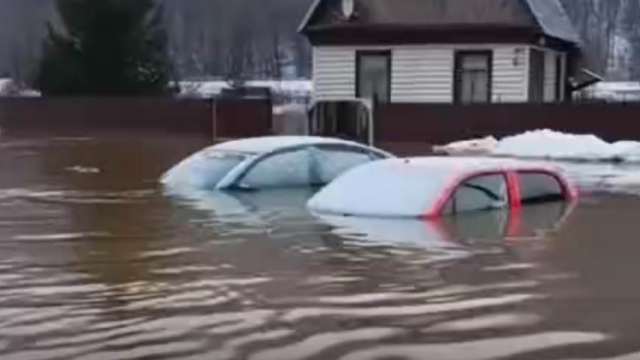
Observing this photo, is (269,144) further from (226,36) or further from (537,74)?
(226,36)

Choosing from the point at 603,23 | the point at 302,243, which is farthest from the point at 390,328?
the point at 603,23

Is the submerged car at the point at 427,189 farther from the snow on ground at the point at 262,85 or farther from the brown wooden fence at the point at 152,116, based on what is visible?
the snow on ground at the point at 262,85

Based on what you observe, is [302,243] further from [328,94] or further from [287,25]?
[287,25]

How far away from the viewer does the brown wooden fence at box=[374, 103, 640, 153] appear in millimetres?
39031

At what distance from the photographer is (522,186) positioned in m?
19.6

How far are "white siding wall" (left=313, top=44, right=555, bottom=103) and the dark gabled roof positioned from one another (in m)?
0.70

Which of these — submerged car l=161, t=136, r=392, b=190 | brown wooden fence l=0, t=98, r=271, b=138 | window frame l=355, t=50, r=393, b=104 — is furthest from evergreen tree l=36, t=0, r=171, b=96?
submerged car l=161, t=136, r=392, b=190

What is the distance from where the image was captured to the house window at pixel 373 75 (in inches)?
1705

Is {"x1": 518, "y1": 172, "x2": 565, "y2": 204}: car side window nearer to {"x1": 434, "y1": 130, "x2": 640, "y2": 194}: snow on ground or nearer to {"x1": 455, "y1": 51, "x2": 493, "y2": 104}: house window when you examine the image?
{"x1": 434, "y1": 130, "x2": 640, "y2": 194}: snow on ground

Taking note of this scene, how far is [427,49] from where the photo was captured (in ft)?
139

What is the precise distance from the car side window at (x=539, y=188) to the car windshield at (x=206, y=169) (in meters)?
5.17

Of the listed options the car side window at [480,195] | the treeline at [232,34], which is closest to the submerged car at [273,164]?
the car side window at [480,195]

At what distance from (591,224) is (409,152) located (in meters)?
17.8

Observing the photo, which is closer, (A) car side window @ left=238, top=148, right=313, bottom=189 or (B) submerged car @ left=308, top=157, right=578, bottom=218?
(B) submerged car @ left=308, top=157, right=578, bottom=218
